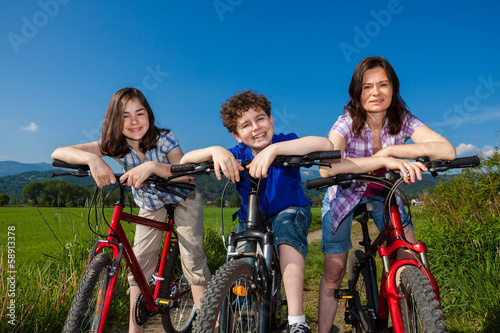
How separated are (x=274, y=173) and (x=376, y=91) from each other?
3.58 feet

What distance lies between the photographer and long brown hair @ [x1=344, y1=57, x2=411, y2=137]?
2.78 m

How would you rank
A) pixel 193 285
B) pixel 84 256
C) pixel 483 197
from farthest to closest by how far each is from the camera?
1. pixel 483 197
2. pixel 84 256
3. pixel 193 285

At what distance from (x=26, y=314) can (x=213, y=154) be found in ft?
8.79

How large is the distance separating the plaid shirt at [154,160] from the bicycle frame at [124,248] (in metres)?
0.18

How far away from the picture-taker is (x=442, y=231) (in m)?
4.86

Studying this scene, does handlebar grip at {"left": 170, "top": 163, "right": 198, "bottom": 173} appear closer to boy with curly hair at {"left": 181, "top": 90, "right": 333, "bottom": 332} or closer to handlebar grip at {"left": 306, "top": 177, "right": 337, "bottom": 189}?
boy with curly hair at {"left": 181, "top": 90, "right": 333, "bottom": 332}

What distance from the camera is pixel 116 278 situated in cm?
235

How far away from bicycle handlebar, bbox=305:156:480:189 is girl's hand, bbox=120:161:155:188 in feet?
3.90

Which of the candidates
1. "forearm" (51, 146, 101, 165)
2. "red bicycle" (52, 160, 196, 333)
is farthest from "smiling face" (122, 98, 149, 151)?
"red bicycle" (52, 160, 196, 333)

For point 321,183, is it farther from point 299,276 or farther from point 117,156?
point 117,156

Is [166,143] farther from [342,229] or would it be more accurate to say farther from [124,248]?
[342,229]

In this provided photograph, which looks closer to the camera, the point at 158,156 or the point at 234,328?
the point at 234,328

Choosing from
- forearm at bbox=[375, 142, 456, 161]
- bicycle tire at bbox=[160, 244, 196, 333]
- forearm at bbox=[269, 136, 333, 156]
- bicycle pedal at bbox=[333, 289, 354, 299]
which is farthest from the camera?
bicycle tire at bbox=[160, 244, 196, 333]

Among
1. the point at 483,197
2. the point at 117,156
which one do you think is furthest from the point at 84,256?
the point at 483,197
